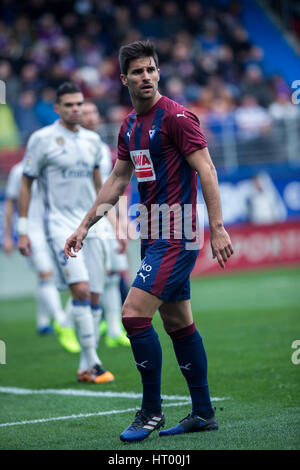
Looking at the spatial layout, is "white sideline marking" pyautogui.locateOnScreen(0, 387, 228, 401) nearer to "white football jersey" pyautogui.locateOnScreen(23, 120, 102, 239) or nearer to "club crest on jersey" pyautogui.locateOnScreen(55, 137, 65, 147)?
"white football jersey" pyautogui.locateOnScreen(23, 120, 102, 239)

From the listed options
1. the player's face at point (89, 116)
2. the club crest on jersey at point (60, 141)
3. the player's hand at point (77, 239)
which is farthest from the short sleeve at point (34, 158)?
the player's hand at point (77, 239)

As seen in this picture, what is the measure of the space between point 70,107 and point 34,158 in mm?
593

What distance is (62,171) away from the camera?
823cm

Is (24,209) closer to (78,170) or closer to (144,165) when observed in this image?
(78,170)

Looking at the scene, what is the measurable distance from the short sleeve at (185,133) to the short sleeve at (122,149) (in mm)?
477

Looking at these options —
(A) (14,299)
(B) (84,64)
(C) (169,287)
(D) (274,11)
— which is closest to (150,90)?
(C) (169,287)

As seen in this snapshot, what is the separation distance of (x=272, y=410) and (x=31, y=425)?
66.4 inches

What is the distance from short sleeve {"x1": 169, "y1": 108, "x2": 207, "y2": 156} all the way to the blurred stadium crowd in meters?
12.4

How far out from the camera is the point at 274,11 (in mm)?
29438

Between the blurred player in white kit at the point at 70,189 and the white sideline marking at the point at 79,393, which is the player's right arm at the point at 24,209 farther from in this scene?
the white sideline marking at the point at 79,393

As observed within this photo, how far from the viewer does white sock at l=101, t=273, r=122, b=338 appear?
10.4m

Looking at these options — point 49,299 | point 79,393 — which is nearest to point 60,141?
point 79,393

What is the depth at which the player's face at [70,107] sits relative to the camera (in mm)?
8188

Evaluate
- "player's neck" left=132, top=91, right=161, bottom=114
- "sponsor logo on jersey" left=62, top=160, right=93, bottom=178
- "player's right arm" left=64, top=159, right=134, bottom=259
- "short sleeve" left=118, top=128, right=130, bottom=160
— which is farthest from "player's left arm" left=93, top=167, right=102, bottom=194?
"player's neck" left=132, top=91, right=161, bottom=114
